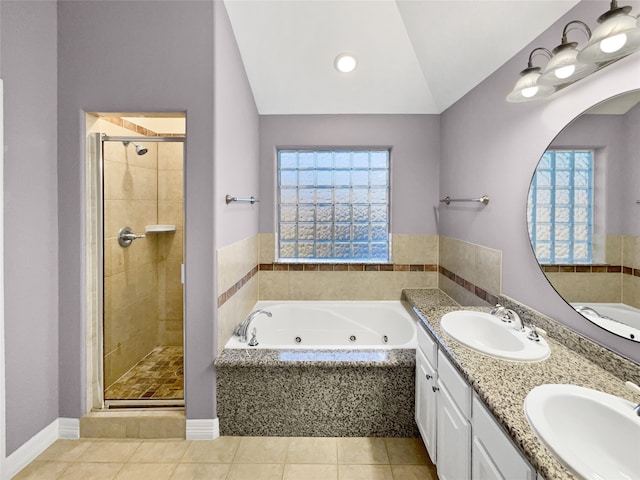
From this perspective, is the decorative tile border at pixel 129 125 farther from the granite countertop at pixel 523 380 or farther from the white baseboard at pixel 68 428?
the granite countertop at pixel 523 380

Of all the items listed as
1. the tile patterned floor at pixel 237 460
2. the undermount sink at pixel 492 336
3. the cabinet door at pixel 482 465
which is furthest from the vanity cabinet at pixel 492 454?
the tile patterned floor at pixel 237 460

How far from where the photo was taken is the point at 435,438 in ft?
5.37

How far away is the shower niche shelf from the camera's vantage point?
2684mm

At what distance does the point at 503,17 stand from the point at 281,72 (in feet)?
5.09

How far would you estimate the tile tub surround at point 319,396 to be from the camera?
6.56ft

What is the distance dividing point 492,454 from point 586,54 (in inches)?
55.0

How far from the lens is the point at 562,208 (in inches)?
58.8

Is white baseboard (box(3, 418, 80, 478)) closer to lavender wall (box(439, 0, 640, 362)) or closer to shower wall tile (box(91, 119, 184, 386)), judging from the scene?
shower wall tile (box(91, 119, 184, 386))

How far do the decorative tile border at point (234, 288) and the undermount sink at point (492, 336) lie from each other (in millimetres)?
1280

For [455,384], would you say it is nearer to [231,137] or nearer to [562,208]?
[562,208]

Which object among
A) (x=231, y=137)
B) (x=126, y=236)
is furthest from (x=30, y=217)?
(x=231, y=137)

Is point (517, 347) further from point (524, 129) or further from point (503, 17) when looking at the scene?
point (503, 17)

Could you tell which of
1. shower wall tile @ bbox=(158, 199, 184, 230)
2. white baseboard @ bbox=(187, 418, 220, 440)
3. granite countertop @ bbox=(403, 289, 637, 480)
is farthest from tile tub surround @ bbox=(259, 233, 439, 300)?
granite countertop @ bbox=(403, 289, 637, 480)

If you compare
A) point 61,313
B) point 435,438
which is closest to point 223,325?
point 61,313
